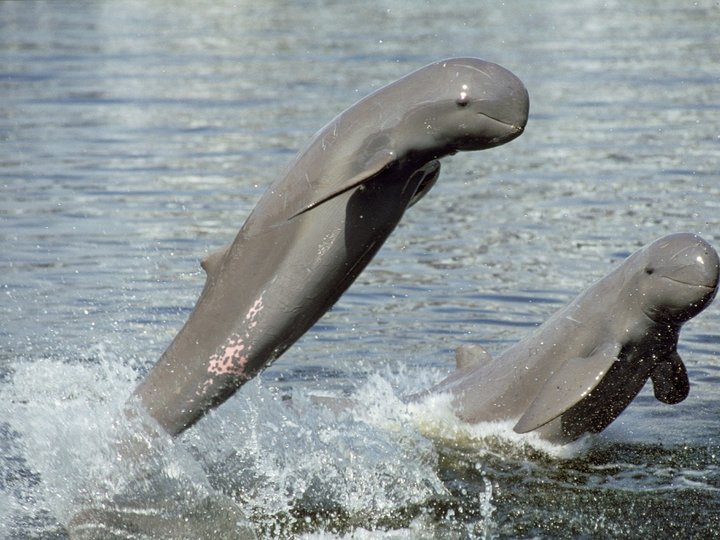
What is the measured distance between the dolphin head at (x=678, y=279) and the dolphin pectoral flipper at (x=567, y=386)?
1.36 feet

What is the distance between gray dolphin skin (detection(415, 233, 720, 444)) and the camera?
30.2ft

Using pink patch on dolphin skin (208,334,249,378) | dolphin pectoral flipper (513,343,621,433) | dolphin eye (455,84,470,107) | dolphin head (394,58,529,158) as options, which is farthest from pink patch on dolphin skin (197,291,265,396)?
dolphin pectoral flipper (513,343,621,433)

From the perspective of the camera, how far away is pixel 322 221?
26.3 ft

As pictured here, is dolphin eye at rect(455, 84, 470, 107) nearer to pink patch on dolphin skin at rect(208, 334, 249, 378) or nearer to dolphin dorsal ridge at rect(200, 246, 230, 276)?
dolphin dorsal ridge at rect(200, 246, 230, 276)

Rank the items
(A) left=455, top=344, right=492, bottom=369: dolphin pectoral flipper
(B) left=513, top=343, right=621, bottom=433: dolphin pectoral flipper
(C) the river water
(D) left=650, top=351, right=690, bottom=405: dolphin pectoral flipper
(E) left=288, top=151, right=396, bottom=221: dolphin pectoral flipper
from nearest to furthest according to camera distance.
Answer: (E) left=288, top=151, right=396, bottom=221: dolphin pectoral flipper < (C) the river water < (B) left=513, top=343, right=621, bottom=433: dolphin pectoral flipper < (D) left=650, top=351, right=690, bottom=405: dolphin pectoral flipper < (A) left=455, top=344, right=492, bottom=369: dolphin pectoral flipper

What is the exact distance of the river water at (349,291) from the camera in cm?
830

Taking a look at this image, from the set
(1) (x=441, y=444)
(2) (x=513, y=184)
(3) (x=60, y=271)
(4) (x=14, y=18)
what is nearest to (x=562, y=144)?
(2) (x=513, y=184)

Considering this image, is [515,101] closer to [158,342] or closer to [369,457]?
[369,457]

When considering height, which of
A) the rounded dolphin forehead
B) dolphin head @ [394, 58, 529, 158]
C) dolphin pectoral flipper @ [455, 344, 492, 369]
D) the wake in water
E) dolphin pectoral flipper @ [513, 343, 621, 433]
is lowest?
the wake in water

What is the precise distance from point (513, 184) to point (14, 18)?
79.6 feet

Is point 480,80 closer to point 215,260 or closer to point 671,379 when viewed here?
point 215,260

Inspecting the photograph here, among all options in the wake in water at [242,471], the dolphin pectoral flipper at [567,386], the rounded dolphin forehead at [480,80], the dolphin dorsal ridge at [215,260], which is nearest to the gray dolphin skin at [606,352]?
the dolphin pectoral flipper at [567,386]

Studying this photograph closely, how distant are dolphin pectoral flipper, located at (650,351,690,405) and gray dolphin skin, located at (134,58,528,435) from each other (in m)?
2.49

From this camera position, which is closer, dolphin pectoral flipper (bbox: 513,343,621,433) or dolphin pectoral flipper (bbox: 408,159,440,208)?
dolphin pectoral flipper (bbox: 408,159,440,208)
